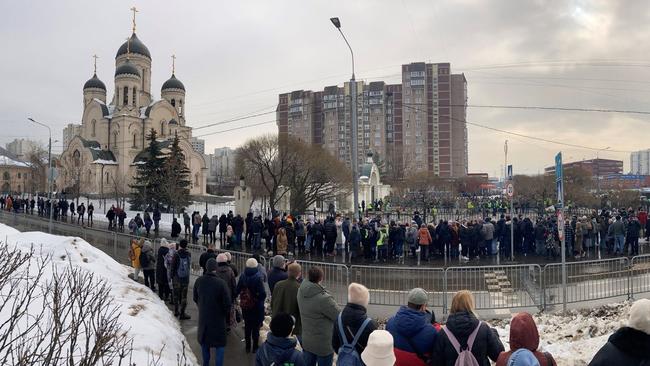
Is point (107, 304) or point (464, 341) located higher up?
point (107, 304)

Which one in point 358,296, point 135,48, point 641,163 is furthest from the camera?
point 641,163

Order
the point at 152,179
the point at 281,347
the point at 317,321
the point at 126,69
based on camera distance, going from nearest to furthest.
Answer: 1. the point at 281,347
2. the point at 317,321
3. the point at 152,179
4. the point at 126,69

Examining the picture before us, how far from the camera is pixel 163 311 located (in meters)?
9.27

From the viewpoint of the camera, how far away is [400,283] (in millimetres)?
11680

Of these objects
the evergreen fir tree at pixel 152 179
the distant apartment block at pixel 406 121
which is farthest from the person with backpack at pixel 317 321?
the distant apartment block at pixel 406 121

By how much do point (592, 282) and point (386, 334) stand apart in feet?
32.3

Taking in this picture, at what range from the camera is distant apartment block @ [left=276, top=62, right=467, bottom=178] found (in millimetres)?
99562

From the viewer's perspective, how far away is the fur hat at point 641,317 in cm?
330

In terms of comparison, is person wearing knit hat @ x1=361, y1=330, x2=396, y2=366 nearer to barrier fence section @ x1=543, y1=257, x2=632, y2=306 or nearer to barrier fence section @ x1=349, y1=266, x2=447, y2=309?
barrier fence section @ x1=349, y1=266, x2=447, y2=309

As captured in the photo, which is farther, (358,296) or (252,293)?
(252,293)

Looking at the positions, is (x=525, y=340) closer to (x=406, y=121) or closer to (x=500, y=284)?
(x=500, y=284)

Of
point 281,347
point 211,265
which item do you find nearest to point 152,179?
point 211,265

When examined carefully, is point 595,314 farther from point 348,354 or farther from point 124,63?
point 124,63

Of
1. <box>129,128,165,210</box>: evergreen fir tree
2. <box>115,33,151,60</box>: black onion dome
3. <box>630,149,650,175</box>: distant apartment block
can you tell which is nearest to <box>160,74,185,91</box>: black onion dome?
<box>115,33,151,60</box>: black onion dome
